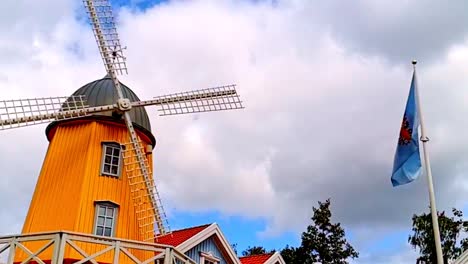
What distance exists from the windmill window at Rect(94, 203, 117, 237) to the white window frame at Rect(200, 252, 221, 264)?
10.5 ft

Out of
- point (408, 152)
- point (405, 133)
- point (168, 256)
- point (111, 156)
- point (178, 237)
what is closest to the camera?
point (408, 152)

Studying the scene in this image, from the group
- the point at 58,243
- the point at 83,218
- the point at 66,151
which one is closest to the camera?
the point at 58,243

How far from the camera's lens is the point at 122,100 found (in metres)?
18.2

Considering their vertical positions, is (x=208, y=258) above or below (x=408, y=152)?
below

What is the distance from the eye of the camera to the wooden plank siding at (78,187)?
1614cm

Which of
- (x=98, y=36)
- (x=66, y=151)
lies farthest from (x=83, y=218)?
(x=98, y=36)

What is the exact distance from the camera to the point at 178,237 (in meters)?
18.1

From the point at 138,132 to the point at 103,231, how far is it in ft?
12.7

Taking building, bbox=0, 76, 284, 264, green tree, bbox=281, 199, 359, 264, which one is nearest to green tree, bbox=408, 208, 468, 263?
green tree, bbox=281, 199, 359, 264

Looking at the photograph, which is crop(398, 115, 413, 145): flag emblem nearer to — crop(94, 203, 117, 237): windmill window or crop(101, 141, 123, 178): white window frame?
crop(94, 203, 117, 237): windmill window

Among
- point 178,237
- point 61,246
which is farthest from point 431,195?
point 178,237

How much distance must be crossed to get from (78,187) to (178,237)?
3724 mm

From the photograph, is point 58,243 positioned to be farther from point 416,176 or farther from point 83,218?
point 416,176

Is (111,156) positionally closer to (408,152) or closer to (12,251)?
(12,251)
